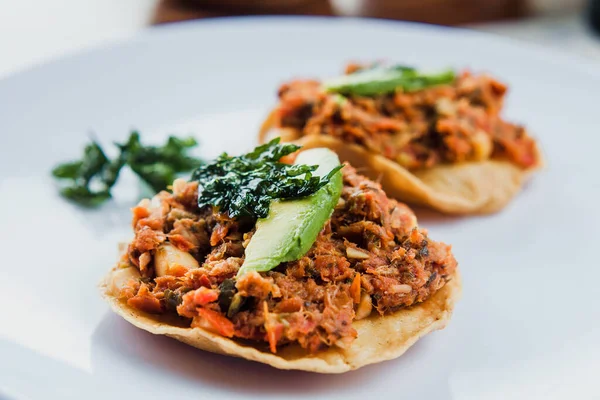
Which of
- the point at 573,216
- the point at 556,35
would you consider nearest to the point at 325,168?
the point at 573,216

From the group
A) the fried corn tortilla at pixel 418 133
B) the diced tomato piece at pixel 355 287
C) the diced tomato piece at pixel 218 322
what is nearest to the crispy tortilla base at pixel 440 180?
the fried corn tortilla at pixel 418 133

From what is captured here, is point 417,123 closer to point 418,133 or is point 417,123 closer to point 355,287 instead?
point 418,133

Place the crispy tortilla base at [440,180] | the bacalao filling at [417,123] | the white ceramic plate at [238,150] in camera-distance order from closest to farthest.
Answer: the white ceramic plate at [238,150]
the crispy tortilla base at [440,180]
the bacalao filling at [417,123]

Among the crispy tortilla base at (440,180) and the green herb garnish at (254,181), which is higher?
the crispy tortilla base at (440,180)

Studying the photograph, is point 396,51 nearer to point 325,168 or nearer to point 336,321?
point 325,168

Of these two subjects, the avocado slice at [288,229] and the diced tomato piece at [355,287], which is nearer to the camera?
the avocado slice at [288,229]

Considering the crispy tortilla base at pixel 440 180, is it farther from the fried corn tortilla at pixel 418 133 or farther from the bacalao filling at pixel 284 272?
the bacalao filling at pixel 284 272

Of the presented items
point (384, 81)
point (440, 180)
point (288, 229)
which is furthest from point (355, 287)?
point (384, 81)
